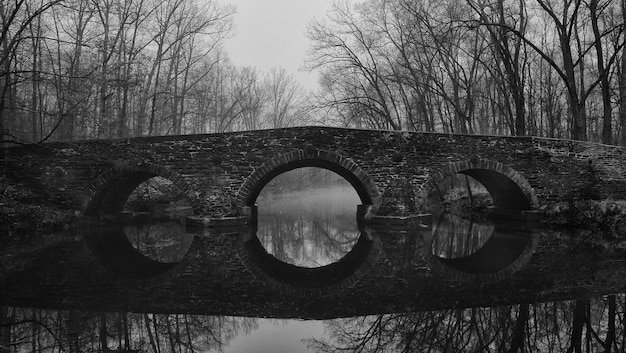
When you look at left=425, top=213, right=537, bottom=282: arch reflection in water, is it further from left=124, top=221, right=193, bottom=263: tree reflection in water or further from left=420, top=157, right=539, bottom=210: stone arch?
left=124, top=221, right=193, bottom=263: tree reflection in water

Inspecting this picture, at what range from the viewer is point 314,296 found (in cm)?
612

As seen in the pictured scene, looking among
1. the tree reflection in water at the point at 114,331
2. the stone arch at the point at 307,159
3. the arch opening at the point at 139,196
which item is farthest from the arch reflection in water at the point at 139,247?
the tree reflection in water at the point at 114,331

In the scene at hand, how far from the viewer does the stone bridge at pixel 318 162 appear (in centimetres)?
1359

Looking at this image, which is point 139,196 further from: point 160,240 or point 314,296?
point 314,296

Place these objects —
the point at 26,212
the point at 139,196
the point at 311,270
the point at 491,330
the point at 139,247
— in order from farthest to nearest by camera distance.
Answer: the point at 139,196
the point at 26,212
the point at 139,247
the point at 311,270
the point at 491,330

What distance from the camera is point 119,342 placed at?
4.26 m

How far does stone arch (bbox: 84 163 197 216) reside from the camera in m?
13.7

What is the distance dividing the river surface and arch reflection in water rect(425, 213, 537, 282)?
0.06 metres

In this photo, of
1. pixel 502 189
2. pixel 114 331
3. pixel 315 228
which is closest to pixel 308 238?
pixel 315 228

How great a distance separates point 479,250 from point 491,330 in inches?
230

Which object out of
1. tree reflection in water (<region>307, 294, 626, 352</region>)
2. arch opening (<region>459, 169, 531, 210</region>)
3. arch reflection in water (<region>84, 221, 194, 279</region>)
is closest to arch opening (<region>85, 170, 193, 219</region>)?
arch reflection in water (<region>84, 221, 194, 279</region>)

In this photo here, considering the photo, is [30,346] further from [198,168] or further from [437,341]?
[198,168]

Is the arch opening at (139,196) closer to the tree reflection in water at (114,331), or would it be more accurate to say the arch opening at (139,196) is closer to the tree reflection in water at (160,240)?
the tree reflection in water at (160,240)

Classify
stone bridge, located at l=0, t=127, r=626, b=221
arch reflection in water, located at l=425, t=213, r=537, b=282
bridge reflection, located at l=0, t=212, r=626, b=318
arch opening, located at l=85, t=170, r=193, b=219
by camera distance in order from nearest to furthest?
bridge reflection, located at l=0, t=212, r=626, b=318
arch reflection in water, located at l=425, t=213, r=537, b=282
stone bridge, located at l=0, t=127, r=626, b=221
arch opening, located at l=85, t=170, r=193, b=219
